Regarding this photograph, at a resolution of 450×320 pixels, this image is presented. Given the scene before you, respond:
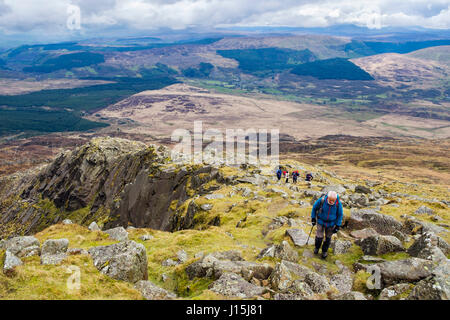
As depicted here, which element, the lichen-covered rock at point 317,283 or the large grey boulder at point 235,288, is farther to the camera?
the lichen-covered rock at point 317,283

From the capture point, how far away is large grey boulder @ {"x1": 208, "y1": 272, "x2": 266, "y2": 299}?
11008 millimetres

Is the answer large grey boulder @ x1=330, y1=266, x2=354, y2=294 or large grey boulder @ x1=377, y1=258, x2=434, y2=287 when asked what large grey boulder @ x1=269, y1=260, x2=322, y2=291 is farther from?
large grey boulder @ x1=377, y1=258, x2=434, y2=287

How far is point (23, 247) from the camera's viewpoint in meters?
14.5

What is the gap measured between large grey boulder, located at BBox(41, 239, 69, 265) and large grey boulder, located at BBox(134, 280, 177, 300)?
3.92 meters

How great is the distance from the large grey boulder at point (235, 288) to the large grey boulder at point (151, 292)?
1.73m

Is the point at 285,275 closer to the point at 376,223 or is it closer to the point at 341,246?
the point at 341,246

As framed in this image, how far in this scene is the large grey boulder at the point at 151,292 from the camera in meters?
11.3

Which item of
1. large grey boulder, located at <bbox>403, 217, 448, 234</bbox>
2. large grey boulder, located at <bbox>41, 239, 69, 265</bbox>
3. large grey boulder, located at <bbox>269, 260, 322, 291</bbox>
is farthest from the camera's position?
large grey boulder, located at <bbox>403, 217, 448, 234</bbox>

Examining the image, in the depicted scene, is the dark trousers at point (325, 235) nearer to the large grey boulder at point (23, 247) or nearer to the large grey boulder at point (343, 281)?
the large grey boulder at point (343, 281)

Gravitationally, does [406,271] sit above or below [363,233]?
above

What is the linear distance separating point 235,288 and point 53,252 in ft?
30.5

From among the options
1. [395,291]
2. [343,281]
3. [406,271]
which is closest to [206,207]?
[343,281]

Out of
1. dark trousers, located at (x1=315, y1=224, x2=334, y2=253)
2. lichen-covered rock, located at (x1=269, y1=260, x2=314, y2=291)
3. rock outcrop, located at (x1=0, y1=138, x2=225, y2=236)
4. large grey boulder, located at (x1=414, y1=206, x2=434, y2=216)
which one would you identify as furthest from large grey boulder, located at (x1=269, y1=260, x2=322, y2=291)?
rock outcrop, located at (x1=0, y1=138, x2=225, y2=236)

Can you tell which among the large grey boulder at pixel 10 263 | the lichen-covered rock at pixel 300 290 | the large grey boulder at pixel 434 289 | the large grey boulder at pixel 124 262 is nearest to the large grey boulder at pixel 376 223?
the large grey boulder at pixel 434 289
